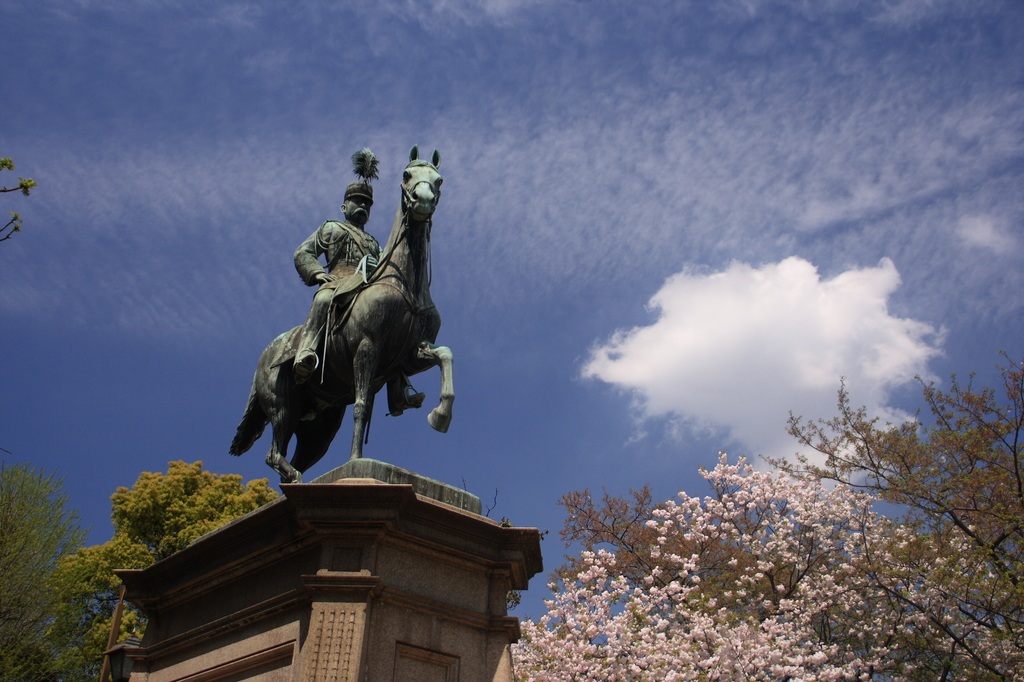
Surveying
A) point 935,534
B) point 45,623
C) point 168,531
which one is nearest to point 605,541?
point 935,534

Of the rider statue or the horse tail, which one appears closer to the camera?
the rider statue

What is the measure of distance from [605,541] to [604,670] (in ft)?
16.7

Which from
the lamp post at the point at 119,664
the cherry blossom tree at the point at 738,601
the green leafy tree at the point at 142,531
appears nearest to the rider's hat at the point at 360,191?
the lamp post at the point at 119,664

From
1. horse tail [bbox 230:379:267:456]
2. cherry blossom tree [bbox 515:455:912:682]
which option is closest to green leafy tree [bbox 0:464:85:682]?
cherry blossom tree [bbox 515:455:912:682]

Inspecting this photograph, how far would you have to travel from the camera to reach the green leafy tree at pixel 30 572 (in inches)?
886

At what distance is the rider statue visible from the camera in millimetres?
6794

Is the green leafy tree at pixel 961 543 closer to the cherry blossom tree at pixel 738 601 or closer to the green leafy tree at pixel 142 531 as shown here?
the cherry blossom tree at pixel 738 601

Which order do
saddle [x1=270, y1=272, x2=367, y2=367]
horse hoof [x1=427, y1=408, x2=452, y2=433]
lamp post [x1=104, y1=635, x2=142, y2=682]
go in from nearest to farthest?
horse hoof [x1=427, y1=408, x2=452, y2=433]
saddle [x1=270, y1=272, x2=367, y2=367]
lamp post [x1=104, y1=635, x2=142, y2=682]

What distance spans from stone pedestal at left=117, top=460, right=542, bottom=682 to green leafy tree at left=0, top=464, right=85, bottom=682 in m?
20.4

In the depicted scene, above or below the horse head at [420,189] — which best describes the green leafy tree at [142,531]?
above

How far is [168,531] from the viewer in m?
26.3

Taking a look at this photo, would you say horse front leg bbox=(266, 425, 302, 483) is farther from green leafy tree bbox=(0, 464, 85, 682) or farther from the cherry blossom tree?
green leafy tree bbox=(0, 464, 85, 682)

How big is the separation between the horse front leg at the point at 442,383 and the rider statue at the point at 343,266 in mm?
513

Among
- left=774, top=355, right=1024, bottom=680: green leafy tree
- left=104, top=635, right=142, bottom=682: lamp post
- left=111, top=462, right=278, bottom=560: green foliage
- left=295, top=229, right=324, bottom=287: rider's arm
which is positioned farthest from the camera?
left=111, top=462, right=278, bottom=560: green foliage
